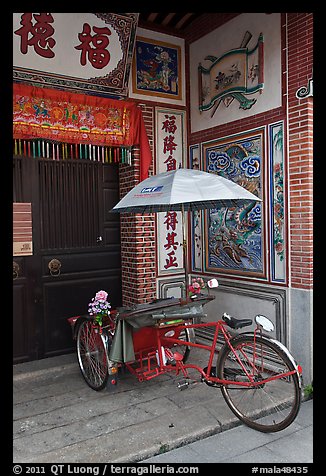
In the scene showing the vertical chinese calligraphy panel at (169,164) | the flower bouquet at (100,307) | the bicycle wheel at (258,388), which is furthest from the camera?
the vertical chinese calligraphy panel at (169,164)

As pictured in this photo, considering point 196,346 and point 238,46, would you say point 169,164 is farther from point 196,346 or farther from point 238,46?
point 196,346

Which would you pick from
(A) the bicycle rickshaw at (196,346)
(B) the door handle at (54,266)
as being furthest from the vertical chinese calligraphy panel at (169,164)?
(B) the door handle at (54,266)

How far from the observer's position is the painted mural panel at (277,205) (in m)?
4.70

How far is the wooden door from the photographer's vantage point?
5.20 m

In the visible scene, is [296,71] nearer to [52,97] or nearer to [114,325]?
[52,97]

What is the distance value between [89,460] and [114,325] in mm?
1400

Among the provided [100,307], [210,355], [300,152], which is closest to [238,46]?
[300,152]

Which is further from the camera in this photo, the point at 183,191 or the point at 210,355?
the point at 210,355

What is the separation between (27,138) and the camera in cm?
473

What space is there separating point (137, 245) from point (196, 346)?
1898mm

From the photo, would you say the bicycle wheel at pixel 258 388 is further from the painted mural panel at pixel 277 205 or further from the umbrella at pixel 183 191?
the umbrella at pixel 183 191

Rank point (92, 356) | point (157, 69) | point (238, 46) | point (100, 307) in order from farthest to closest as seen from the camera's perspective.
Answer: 1. point (157, 69)
2. point (238, 46)
3. point (92, 356)
4. point (100, 307)

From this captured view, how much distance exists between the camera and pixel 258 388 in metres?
3.61

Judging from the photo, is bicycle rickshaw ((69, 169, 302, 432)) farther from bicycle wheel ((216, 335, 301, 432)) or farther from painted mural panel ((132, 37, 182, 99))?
painted mural panel ((132, 37, 182, 99))
